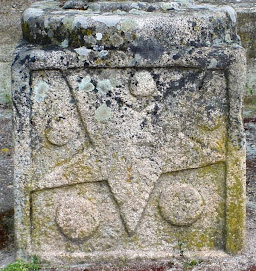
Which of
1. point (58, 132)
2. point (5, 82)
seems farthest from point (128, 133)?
point (5, 82)

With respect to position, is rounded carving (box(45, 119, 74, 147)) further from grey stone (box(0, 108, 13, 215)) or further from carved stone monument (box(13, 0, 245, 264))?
grey stone (box(0, 108, 13, 215))

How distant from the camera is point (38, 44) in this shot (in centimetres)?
359

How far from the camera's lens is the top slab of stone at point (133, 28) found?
343cm

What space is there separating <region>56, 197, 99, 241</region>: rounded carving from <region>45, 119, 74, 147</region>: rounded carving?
371 mm

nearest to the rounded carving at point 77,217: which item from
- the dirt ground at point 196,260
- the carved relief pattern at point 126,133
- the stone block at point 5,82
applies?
the carved relief pattern at point 126,133

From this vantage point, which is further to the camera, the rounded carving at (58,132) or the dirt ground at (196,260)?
the dirt ground at (196,260)

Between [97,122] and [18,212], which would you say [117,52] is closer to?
[97,122]

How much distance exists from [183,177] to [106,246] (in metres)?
0.63

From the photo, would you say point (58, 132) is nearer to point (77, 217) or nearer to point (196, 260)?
point (77, 217)

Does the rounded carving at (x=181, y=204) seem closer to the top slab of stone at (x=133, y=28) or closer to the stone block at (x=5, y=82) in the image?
the top slab of stone at (x=133, y=28)

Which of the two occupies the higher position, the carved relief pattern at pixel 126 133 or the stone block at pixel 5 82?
the carved relief pattern at pixel 126 133

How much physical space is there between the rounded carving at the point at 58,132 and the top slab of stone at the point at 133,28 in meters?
0.45

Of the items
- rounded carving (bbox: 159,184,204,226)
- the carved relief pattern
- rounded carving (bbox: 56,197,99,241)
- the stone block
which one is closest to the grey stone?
the stone block

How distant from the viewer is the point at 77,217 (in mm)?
3705
